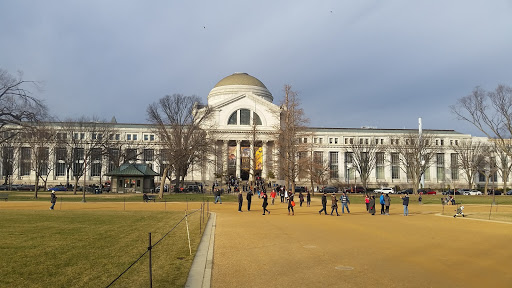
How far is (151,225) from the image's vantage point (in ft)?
74.1

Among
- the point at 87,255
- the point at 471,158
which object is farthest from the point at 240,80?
the point at 87,255

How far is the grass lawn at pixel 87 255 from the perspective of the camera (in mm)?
10227

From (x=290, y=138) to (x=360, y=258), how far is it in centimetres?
4537

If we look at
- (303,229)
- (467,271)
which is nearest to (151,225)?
(303,229)

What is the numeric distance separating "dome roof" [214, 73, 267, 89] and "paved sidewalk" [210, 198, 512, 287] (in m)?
104

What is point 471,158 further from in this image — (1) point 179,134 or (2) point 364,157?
(1) point 179,134

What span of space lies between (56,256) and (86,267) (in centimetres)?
226

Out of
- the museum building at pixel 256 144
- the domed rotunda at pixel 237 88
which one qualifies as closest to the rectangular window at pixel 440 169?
the museum building at pixel 256 144

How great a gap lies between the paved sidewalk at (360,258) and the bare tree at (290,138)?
35801 millimetres

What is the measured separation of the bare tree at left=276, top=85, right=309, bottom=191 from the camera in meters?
57.4

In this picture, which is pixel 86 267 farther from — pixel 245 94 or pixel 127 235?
pixel 245 94

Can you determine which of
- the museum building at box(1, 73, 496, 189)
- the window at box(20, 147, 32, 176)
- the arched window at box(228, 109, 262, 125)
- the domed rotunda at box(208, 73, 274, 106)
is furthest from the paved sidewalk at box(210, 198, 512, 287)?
the domed rotunda at box(208, 73, 274, 106)

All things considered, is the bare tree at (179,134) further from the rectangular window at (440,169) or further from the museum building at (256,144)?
the rectangular window at (440,169)

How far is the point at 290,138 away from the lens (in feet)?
192
